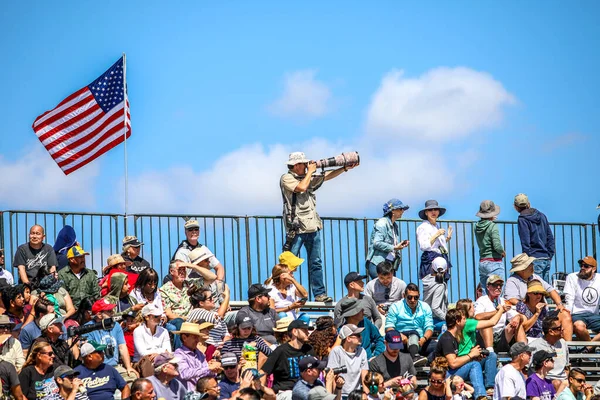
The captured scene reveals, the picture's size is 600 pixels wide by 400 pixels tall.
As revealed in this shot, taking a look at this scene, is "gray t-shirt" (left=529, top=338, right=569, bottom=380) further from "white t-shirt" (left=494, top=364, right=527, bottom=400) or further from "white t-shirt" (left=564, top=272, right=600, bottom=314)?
"white t-shirt" (left=564, top=272, right=600, bottom=314)

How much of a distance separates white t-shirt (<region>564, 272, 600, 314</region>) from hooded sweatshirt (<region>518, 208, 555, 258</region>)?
4.03 feet

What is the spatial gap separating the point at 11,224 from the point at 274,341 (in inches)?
207

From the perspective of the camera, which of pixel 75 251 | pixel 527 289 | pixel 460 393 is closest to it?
pixel 460 393

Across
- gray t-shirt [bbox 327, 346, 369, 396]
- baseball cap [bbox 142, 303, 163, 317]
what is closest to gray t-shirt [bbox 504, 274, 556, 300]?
gray t-shirt [bbox 327, 346, 369, 396]

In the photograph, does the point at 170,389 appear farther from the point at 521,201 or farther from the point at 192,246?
the point at 521,201

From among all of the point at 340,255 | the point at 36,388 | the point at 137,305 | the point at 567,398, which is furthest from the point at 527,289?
the point at 36,388

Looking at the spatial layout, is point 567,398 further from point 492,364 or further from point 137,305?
point 137,305

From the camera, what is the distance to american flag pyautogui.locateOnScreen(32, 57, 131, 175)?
20.1 meters

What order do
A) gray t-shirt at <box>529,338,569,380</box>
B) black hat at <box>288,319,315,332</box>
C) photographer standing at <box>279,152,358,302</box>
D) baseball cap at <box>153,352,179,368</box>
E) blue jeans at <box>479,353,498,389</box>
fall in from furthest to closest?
photographer standing at <box>279,152,358,302</box> → gray t-shirt at <box>529,338,569,380</box> → blue jeans at <box>479,353,498,389</box> → black hat at <box>288,319,315,332</box> → baseball cap at <box>153,352,179,368</box>

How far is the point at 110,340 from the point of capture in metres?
15.4

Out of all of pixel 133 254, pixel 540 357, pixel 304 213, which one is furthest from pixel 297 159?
pixel 540 357

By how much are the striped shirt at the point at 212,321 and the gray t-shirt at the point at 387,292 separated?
2729mm

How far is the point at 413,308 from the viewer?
56.7ft

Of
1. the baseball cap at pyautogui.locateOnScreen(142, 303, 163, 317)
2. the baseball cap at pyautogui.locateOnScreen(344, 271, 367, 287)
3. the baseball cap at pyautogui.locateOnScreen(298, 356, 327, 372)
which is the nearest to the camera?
the baseball cap at pyautogui.locateOnScreen(298, 356, 327, 372)
